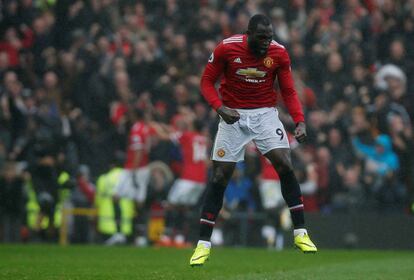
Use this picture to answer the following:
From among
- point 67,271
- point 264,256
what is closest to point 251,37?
point 67,271

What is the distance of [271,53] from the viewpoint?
40.0 ft

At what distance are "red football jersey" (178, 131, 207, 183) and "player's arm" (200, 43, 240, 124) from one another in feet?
30.6

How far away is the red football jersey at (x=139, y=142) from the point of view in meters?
21.6

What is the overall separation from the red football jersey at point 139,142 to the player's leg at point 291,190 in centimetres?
939

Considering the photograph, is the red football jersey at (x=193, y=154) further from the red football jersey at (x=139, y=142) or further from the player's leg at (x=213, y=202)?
the player's leg at (x=213, y=202)

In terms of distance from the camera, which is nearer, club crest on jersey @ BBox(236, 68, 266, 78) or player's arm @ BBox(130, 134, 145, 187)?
club crest on jersey @ BBox(236, 68, 266, 78)

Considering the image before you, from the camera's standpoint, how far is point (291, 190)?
1235 cm

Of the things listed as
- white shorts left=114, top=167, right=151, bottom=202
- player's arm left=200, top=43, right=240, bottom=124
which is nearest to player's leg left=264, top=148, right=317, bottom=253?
player's arm left=200, top=43, right=240, bottom=124

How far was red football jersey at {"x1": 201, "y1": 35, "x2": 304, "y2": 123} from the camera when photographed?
12164 mm

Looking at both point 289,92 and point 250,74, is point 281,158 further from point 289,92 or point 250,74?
point 250,74

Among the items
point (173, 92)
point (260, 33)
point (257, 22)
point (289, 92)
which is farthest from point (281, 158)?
point (173, 92)

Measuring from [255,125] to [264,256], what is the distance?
5206mm

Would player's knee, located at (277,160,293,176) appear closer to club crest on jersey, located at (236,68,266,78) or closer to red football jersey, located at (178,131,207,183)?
club crest on jersey, located at (236,68,266,78)

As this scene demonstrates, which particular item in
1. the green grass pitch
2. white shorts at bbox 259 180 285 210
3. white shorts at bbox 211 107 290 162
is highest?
white shorts at bbox 259 180 285 210
